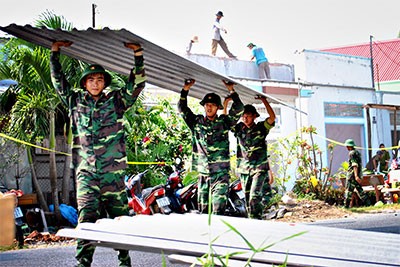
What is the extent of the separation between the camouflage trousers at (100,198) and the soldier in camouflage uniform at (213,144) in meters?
3.07

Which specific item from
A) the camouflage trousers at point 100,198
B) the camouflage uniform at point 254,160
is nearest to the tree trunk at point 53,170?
the camouflage uniform at point 254,160

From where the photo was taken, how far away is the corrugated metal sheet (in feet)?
22.5

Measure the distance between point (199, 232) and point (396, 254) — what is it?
1226 mm

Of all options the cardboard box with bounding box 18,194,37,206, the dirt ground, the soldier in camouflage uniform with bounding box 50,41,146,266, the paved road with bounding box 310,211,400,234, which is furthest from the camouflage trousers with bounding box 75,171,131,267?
the dirt ground

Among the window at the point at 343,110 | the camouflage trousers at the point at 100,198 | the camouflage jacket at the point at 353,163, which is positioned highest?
the window at the point at 343,110

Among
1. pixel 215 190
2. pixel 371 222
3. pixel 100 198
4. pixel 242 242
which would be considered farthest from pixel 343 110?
pixel 242 242

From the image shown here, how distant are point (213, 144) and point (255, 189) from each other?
126 centimetres

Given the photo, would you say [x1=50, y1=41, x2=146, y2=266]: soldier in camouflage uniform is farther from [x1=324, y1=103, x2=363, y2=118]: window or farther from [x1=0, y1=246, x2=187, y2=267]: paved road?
[x1=324, y1=103, x2=363, y2=118]: window

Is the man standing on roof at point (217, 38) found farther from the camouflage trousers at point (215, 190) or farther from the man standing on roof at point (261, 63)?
the camouflage trousers at point (215, 190)

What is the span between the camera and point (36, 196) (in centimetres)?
1359

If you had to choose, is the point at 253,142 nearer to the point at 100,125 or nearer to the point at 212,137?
the point at 212,137

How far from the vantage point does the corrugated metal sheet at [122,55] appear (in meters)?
6.87

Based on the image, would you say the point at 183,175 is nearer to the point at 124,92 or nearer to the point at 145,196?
the point at 145,196

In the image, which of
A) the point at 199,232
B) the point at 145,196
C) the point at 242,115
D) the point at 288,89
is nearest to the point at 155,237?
the point at 199,232
